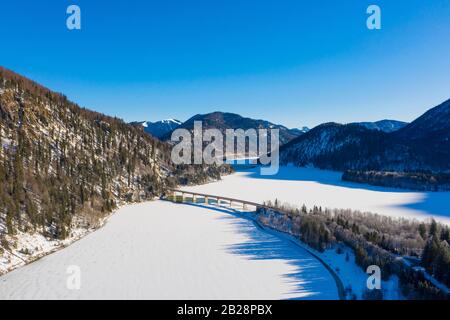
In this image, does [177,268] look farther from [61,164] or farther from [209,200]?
[209,200]

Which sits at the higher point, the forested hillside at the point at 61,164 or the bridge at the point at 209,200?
the forested hillside at the point at 61,164

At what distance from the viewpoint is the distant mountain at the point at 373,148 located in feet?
392

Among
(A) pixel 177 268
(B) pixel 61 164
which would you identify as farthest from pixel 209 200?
(A) pixel 177 268

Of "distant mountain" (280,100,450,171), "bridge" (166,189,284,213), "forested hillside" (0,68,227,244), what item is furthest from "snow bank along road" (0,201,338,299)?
"distant mountain" (280,100,450,171)

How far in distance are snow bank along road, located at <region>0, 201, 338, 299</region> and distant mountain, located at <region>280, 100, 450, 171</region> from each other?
105 m

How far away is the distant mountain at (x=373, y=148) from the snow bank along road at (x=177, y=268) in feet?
344

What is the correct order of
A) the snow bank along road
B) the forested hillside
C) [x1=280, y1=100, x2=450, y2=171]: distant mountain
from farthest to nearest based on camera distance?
1. [x1=280, y1=100, x2=450, y2=171]: distant mountain
2. the forested hillside
3. the snow bank along road

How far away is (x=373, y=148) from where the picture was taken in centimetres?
13388

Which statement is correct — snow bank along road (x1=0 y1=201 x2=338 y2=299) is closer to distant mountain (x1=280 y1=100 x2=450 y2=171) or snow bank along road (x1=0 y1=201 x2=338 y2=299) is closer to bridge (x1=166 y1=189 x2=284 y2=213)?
bridge (x1=166 y1=189 x2=284 y2=213)

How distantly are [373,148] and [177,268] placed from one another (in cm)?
12978

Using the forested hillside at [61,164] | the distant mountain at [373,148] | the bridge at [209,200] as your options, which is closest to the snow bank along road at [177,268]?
the forested hillside at [61,164]

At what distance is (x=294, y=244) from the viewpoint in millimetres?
30328

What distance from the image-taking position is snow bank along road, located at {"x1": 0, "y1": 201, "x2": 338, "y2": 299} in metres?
19.4

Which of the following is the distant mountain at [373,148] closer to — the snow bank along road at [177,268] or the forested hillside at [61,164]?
the forested hillside at [61,164]
